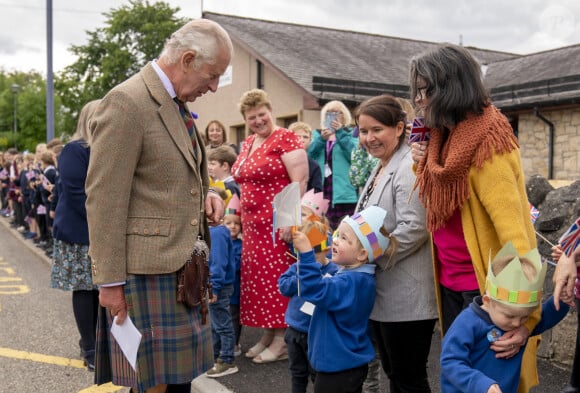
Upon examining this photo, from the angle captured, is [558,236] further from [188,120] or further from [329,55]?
[329,55]

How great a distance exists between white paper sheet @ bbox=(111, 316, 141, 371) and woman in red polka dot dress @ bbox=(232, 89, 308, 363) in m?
2.06

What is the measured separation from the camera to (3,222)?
17.6 metres

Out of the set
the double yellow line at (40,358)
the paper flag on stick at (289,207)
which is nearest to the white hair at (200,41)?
the paper flag on stick at (289,207)

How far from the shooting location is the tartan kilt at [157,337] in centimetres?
267

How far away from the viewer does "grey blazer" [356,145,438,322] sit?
120 inches

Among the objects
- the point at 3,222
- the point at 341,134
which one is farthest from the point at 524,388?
the point at 3,222

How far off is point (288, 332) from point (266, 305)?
1.06 meters

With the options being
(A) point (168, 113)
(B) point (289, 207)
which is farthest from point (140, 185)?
(B) point (289, 207)

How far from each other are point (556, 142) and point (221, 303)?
1212 cm

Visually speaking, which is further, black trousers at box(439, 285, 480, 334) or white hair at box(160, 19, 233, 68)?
black trousers at box(439, 285, 480, 334)

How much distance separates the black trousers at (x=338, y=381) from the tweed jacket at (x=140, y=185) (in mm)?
1023

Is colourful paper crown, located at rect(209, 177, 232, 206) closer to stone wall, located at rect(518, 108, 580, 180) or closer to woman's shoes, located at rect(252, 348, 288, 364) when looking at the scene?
woman's shoes, located at rect(252, 348, 288, 364)

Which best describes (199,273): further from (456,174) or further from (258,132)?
(258,132)

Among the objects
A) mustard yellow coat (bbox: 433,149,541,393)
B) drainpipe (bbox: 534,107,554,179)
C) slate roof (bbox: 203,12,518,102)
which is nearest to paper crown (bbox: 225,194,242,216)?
mustard yellow coat (bbox: 433,149,541,393)
